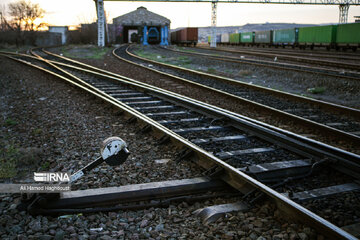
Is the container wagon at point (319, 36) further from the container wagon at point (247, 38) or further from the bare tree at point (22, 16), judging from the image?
the bare tree at point (22, 16)

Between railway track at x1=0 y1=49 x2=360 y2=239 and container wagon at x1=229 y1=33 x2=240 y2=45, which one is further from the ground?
container wagon at x1=229 y1=33 x2=240 y2=45

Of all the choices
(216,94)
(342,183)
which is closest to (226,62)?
(216,94)

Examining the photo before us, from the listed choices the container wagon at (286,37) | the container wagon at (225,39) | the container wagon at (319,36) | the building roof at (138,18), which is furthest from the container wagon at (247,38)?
the building roof at (138,18)

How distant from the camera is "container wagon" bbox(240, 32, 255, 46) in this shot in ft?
156

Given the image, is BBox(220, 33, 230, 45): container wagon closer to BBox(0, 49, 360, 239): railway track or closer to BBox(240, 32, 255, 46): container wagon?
BBox(240, 32, 255, 46): container wagon

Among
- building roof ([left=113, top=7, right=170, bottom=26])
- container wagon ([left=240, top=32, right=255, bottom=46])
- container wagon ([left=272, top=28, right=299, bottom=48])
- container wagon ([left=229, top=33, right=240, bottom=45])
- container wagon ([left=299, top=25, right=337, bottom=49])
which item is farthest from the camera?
building roof ([left=113, top=7, right=170, bottom=26])

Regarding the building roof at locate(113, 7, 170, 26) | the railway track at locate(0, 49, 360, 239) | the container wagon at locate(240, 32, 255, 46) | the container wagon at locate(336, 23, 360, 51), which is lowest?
the railway track at locate(0, 49, 360, 239)

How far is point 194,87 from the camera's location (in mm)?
10008

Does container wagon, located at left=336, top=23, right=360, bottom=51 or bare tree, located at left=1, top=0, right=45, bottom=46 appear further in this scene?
bare tree, located at left=1, top=0, right=45, bottom=46

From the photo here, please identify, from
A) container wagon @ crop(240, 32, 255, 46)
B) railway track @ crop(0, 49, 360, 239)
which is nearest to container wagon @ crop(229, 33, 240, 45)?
container wagon @ crop(240, 32, 255, 46)

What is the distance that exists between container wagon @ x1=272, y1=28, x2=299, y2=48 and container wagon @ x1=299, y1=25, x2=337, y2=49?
2.59ft

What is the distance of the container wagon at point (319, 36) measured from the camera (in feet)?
101

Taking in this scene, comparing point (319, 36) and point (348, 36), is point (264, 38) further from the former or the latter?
point (348, 36)

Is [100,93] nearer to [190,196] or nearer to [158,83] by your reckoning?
[158,83]
